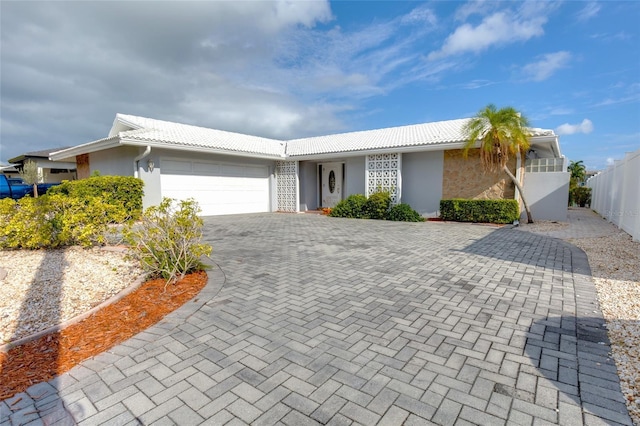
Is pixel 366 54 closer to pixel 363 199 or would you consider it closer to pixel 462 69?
pixel 462 69

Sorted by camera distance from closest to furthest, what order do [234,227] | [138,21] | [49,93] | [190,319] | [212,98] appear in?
[190,319] < [138,21] < [234,227] < [49,93] < [212,98]

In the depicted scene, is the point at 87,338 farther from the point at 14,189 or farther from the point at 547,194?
the point at 14,189

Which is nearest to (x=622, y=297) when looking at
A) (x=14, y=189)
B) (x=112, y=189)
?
(x=112, y=189)

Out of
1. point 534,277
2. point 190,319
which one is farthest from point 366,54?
point 190,319

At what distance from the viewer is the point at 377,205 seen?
43.8 feet

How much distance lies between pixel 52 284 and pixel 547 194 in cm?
1604

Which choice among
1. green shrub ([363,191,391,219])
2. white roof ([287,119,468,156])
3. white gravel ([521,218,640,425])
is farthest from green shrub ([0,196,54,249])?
white roof ([287,119,468,156])

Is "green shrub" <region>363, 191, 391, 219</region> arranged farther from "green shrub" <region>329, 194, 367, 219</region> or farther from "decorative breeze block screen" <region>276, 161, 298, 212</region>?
"decorative breeze block screen" <region>276, 161, 298, 212</region>

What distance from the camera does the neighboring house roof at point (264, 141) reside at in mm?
11758

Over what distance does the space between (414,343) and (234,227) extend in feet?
30.4

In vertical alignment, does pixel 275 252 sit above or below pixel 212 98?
below

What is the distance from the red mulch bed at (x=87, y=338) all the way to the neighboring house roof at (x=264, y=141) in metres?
9.10

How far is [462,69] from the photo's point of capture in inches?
527

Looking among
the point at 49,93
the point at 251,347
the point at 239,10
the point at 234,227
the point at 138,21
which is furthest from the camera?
the point at 49,93
